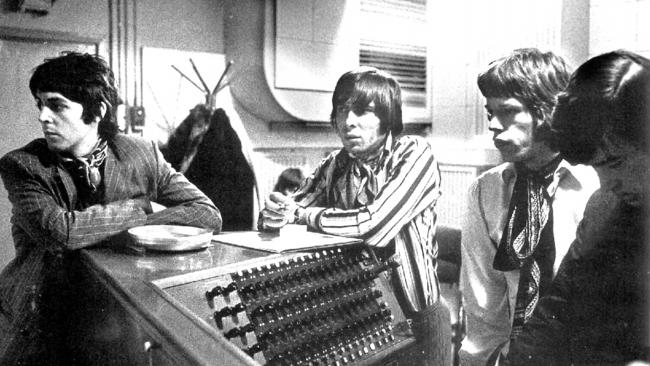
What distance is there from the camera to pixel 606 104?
821 millimetres

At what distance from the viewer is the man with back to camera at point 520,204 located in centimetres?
131

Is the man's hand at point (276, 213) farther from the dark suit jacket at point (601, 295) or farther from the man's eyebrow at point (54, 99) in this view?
the dark suit jacket at point (601, 295)

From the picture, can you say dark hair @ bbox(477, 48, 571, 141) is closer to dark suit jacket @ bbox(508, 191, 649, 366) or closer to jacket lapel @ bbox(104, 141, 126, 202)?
dark suit jacket @ bbox(508, 191, 649, 366)

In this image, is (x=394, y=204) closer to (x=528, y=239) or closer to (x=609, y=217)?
(x=528, y=239)

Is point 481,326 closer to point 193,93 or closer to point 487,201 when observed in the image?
point 487,201

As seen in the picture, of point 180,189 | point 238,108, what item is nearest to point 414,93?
point 238,108

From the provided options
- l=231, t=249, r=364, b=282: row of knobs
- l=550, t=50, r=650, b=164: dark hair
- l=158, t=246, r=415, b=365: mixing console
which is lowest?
l=158, t=246, r=415, b=365: mixing console

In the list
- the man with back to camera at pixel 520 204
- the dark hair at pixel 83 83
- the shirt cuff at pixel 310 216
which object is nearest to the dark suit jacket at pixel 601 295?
the man with back to camera at pixel 520 204

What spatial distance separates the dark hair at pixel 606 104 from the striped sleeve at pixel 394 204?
3.34 feet

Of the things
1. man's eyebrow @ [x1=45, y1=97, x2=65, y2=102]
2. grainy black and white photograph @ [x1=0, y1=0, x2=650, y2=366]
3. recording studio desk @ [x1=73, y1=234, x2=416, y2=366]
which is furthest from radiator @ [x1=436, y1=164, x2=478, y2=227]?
man's eyebrow @ [x1=45, y1=97, x2=65, y2=102]

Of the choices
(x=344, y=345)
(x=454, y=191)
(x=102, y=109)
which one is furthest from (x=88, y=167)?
(x=454, y=191)

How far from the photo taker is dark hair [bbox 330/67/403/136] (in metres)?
2.11

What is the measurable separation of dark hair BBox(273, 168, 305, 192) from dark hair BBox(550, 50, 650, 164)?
10.7 feet

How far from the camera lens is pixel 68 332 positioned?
6.28 feet
